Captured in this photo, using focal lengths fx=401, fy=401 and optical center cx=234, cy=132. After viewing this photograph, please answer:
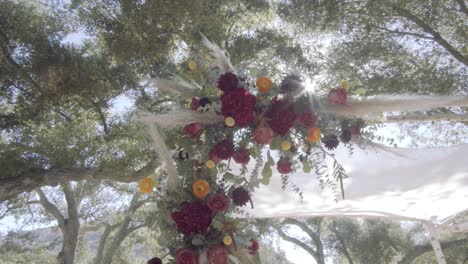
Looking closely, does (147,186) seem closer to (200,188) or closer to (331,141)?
(200,188)

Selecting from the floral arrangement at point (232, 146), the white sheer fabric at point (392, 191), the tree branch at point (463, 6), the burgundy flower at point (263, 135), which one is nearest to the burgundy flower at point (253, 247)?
the floral arrangement at point (232, 146)

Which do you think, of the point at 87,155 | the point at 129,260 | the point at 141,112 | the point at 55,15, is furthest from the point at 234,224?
the point at 129,260

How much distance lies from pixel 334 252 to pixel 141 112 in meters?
15.5

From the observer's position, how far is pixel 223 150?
208 cm

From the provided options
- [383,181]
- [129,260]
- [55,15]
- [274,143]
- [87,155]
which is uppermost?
[55,15]

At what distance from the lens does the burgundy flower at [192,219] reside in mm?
1897

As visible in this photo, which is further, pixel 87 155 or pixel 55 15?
pixel 55 15

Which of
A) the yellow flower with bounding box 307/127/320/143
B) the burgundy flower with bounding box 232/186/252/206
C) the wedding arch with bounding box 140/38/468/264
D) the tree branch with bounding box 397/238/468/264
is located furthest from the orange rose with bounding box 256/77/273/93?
the tree branch with bounding box 397/238/468/264

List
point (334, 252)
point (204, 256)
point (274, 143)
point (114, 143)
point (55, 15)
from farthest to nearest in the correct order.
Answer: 1. point (334, 252)
2. point (55, 15)
3. point (114, 143)
4. point (274, 143)
5. point (204, 256)

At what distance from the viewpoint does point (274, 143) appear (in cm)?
216

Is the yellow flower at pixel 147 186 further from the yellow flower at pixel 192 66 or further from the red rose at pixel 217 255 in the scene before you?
the yellow flower at pixel 192 66

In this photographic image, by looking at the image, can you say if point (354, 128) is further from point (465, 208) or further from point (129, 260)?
point (129, 260)

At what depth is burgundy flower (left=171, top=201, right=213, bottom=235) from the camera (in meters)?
1.90

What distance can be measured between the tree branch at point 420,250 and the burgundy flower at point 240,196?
12.2 meters
